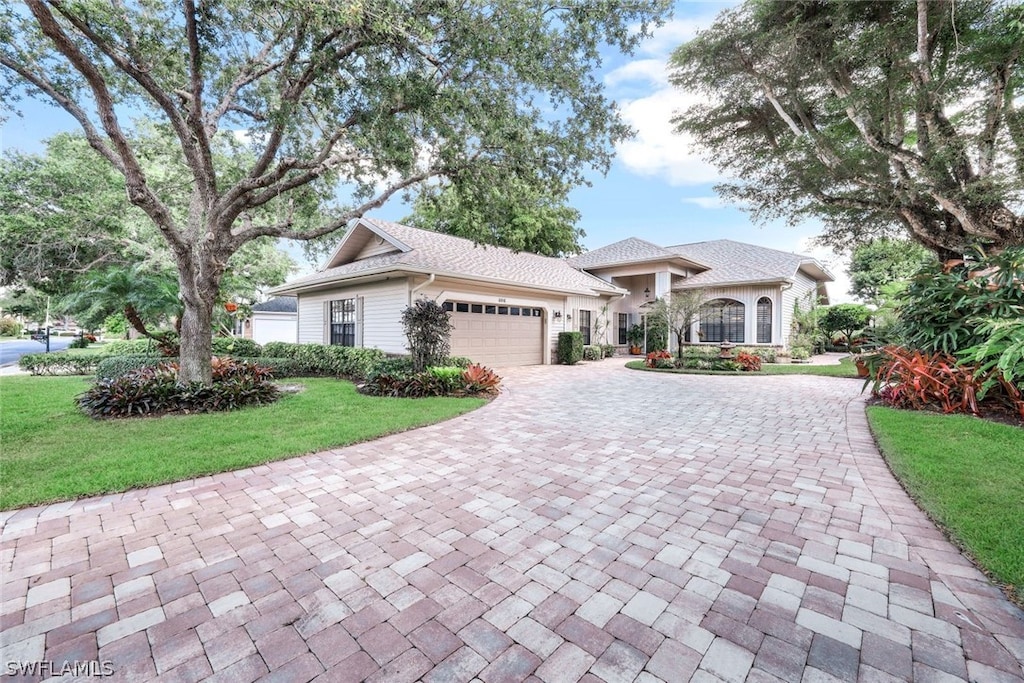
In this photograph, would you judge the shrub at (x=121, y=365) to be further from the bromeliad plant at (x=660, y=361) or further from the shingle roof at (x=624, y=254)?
the shingle roof at (x=624, y=254)

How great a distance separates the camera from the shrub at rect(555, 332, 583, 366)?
1565 centimetres

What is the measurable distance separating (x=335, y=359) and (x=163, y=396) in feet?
16.7

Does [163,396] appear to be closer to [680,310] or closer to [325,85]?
[325,85]

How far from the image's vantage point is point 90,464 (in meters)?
4.27

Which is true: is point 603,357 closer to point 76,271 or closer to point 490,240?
point 490,240

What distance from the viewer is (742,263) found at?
1853cm

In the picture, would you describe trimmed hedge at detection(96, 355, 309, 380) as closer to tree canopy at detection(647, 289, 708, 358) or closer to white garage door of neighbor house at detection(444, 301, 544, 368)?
white garage door of neighbor house at detection(444, 301, 544, 368)

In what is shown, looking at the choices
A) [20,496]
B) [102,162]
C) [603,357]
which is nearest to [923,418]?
[20,496]

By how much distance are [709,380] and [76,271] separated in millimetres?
15702

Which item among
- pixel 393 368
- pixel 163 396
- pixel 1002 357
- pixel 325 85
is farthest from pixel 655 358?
pixel 163 396

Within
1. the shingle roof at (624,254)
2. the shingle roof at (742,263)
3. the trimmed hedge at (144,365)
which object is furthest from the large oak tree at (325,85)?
the shingle roof at (742,263)

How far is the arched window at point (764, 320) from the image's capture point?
16922 mm

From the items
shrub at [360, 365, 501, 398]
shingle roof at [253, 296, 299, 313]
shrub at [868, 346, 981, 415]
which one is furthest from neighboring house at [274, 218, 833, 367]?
shingle roof at [253, 296, 299, 313]

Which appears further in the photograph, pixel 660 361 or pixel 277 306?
pixel 277 306
